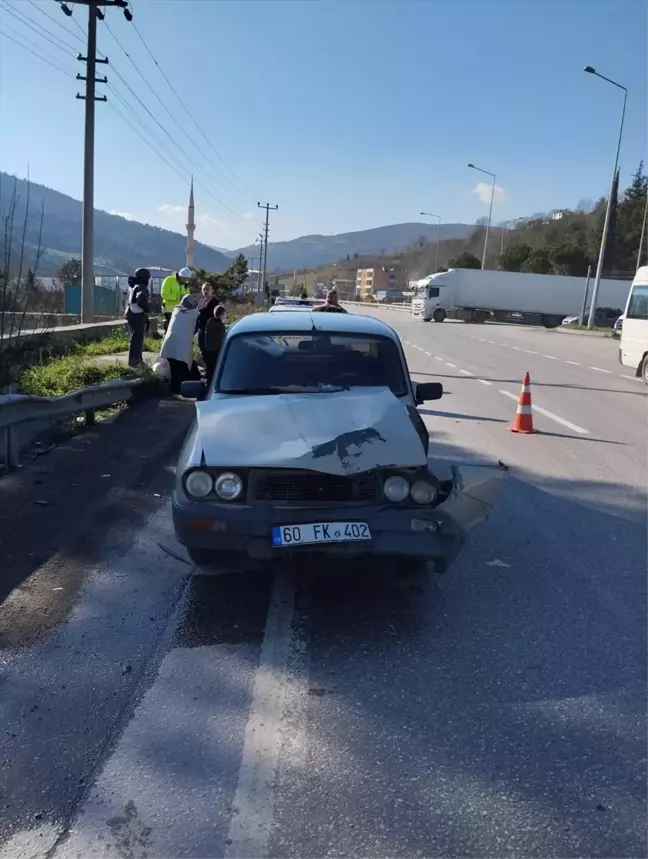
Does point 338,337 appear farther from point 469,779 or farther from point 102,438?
point 102,438

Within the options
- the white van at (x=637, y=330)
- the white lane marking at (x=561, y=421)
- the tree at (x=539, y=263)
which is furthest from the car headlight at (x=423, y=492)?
the tree at (x=539, y=263)

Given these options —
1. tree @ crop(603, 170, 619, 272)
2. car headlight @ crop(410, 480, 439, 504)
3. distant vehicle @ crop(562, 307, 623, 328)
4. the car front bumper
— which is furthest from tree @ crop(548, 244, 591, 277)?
the car front bumper

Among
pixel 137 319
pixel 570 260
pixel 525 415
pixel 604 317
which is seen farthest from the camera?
pixel 570 260

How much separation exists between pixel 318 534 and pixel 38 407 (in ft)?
15.5

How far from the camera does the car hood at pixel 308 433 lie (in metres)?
4.48

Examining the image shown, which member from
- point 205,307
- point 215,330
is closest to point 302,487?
point 215,330

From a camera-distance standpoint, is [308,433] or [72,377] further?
[72,377]

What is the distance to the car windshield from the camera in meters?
5.82

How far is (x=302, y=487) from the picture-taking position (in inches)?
177

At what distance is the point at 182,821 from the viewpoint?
2785 mm

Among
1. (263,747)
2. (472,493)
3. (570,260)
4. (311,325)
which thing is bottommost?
(263,747)

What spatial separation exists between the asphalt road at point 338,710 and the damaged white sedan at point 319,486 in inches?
18.4

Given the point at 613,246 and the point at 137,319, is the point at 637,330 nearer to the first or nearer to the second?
the point at 137,319

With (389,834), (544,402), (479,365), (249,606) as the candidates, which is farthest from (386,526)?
(479,365)
